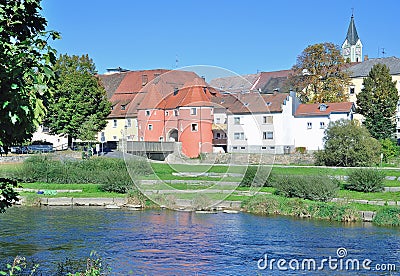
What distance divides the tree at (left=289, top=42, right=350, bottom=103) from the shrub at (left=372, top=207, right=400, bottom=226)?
155ft

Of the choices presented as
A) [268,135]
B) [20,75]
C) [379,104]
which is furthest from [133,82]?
[20,75]

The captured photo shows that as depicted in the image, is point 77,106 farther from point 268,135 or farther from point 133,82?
point 268,135

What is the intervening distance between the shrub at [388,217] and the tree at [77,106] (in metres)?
41.6

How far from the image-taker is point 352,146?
51938 millimetres

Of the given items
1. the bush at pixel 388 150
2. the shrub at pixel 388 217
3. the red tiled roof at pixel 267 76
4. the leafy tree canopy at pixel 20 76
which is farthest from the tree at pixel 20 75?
the red tiled roof at pixel 267 76

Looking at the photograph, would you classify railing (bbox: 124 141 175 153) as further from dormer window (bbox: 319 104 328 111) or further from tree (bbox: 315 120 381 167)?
dormer window (bbox: 319 104 328 111)

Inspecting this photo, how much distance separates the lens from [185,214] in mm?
30422

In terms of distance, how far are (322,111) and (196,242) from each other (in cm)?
4890

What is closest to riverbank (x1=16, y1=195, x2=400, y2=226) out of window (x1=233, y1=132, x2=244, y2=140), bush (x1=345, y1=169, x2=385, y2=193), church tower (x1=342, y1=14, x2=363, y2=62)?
window (x1=233, y1=132, x2=244, y2=140)

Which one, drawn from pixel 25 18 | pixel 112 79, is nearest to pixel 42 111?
pixel 25 18

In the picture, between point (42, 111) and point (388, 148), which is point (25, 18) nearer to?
point (42, 111)

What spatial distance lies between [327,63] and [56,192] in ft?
154

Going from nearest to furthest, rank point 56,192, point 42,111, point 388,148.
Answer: point 42,111 < point 56,192 < point 388,148

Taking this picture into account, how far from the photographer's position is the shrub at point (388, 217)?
2730cm
